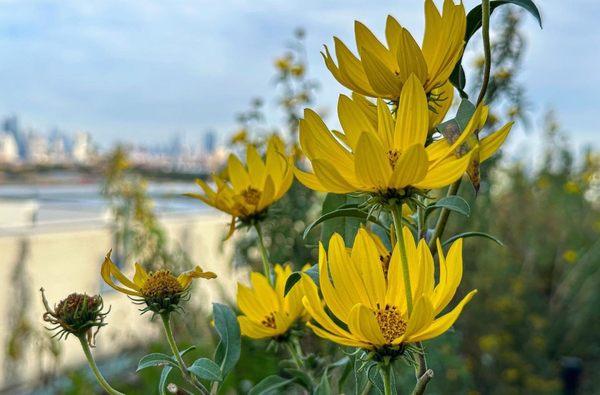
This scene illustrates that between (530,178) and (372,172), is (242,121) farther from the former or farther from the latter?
(530,178)

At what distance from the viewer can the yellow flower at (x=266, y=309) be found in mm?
384

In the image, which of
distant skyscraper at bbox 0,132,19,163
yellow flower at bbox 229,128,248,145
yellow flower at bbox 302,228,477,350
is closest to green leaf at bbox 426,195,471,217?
yellow flower at bbox 302,228,477,350

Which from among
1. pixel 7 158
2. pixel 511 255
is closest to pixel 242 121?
pixel 511 255

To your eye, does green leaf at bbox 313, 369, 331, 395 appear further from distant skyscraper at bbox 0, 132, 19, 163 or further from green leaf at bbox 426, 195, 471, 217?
distant skyscraper at bbox 0, 132, 19, 163

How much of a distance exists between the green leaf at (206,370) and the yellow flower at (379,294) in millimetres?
64

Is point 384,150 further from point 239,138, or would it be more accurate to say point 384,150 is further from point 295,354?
point 239,138

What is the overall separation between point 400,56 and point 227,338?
180mm

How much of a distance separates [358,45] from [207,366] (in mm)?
175

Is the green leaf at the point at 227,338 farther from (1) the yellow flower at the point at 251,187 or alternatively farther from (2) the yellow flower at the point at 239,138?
(2) the yellow flower at the point at 239,138

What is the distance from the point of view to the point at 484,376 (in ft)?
6.89

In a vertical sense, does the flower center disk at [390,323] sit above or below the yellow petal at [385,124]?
below

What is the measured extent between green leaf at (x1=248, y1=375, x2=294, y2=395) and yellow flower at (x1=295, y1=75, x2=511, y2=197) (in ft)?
0.45

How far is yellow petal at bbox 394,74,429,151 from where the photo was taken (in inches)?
10.3

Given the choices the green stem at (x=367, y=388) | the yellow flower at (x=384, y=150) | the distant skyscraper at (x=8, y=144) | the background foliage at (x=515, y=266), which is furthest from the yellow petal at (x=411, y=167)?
the distant skyscraper at (x=8, y=144)
